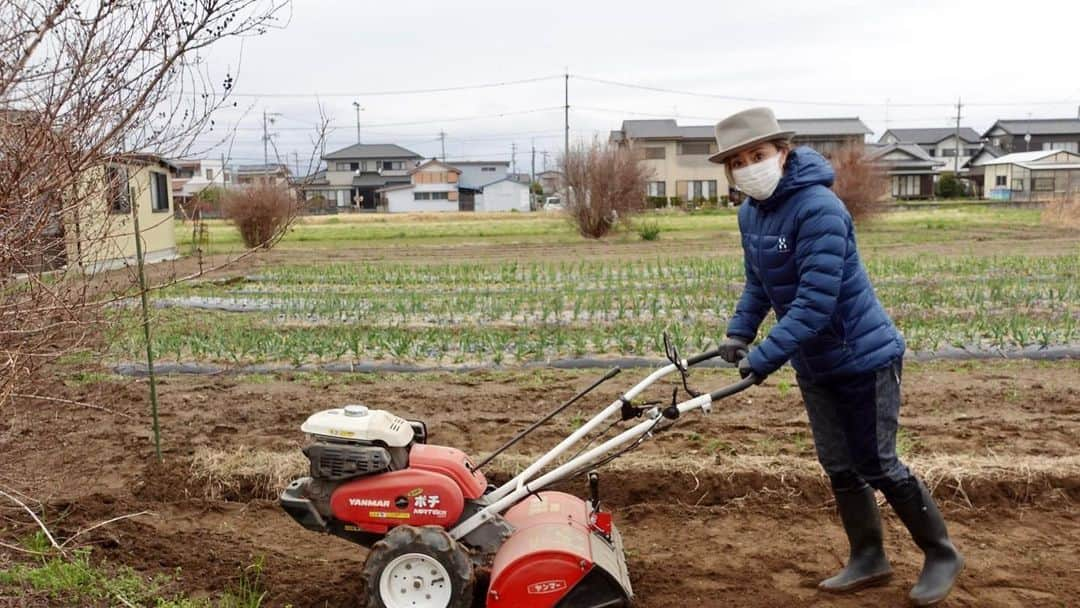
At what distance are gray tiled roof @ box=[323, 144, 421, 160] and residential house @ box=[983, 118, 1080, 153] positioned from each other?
47748 mm

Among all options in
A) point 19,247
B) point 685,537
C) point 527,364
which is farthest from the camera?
point 527,364

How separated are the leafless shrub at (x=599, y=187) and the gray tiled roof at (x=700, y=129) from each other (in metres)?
28.5

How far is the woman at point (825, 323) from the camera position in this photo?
3.80m

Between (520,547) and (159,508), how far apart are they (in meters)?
2.62

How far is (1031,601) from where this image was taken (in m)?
4.17

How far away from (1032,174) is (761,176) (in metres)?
67.9

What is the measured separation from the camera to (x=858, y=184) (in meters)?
34.1

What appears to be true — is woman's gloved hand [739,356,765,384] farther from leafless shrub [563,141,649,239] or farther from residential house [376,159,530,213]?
residential house [376,159,530,213]

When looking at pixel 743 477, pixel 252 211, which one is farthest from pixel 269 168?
pixel 252 211

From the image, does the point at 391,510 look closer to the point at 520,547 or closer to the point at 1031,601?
the point at 520,547

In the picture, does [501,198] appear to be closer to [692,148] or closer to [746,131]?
[692,148]

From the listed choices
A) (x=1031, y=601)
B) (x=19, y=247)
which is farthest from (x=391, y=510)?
(x=1031, y=601)

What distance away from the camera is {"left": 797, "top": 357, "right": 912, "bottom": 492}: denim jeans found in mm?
3957

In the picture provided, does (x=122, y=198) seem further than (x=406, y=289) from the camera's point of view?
No
